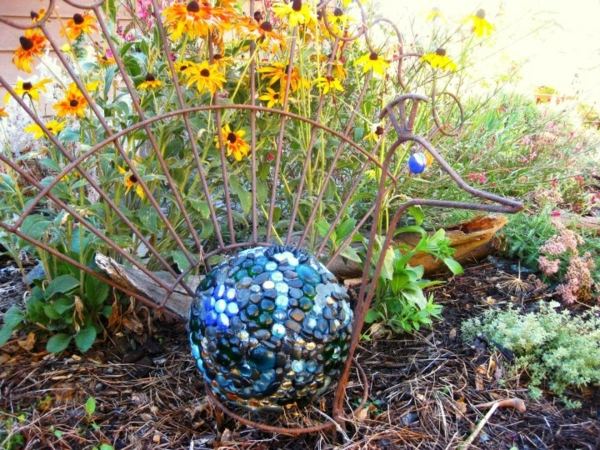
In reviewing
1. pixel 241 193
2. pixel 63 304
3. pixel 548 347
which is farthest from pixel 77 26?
pixel 548 347

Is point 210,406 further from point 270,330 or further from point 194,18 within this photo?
point 194,18

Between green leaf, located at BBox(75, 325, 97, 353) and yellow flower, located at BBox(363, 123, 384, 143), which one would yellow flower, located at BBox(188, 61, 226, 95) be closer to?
yellow flower, located at BBox(363, 123, 384, 143)

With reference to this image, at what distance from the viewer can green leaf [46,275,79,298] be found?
1551 millimetres

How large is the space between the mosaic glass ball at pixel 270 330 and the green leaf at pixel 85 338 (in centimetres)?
47

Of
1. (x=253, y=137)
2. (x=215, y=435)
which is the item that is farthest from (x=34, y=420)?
(x=253, y=137)

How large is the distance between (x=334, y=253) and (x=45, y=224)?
851mm

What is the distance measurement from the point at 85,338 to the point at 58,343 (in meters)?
0.08

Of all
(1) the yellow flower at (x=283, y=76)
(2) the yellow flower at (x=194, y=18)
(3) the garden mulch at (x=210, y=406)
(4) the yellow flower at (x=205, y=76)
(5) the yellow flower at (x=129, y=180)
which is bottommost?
(3) the garden mulch at (x=210, y=406)

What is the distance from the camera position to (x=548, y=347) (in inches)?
65.2

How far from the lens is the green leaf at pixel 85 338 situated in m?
1.56

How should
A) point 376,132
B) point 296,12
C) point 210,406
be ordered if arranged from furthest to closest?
point 376,132
point 210,406
point 296,12

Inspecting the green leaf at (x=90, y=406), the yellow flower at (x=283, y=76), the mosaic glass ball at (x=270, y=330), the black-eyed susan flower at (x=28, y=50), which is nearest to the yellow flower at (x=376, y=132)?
the yellow flower at (x=283, y=76)

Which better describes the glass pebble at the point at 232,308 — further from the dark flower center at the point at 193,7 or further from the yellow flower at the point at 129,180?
the dark flower center at the point at 193,7

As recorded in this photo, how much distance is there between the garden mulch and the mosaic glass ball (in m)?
0.21
